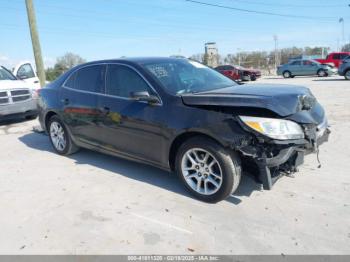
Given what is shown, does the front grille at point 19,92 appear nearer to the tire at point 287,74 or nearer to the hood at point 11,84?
the hood at point 11,84

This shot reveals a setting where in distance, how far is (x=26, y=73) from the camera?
1109cm

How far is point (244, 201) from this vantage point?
Result: 12.1 feet

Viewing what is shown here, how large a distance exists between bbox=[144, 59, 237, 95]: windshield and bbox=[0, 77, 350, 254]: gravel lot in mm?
1307

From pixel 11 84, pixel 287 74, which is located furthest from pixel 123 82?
pixel 287 74

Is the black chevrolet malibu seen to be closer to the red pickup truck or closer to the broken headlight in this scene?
the broken headlight

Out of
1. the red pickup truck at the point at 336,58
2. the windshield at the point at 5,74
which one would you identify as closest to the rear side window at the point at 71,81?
the windshield at the point at 5,74

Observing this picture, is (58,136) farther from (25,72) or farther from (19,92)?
(25,72)

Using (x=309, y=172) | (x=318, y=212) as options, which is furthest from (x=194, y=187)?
(x=309, y=172)

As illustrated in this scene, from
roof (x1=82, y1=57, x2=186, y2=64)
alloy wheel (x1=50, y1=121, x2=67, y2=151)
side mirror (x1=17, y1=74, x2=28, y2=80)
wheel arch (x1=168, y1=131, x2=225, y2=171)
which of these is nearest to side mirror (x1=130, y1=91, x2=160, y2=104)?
wheel arch (x1=168, y1=131, x2=225, y2=171)

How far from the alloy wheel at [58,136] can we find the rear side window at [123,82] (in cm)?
162

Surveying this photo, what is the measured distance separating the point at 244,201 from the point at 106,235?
5.23 ft

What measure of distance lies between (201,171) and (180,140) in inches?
17.5

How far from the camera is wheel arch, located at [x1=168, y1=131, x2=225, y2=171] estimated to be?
3503 mm

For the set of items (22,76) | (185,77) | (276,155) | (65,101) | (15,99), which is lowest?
(276,155)
